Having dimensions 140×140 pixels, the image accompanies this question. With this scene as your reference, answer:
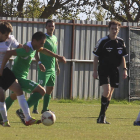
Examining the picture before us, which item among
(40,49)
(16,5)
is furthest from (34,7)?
(40,49)

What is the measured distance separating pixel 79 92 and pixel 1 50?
27.4 ft

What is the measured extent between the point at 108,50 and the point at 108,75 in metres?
0.47

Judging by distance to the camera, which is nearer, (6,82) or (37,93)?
(6,82)

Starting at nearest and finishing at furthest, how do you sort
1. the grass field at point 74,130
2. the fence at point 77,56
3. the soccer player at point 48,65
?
the grass field at point 74,130 → the soccer player at point 48,65 → the fence at point 77,56

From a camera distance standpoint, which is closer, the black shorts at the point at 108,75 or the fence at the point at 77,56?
the black shorts at the point at 108,75

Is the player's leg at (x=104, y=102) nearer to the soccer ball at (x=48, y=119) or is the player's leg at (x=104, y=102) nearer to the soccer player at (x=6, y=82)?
the soccer ball at (x=48, y=119)

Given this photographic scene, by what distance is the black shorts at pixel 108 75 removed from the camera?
902 cm

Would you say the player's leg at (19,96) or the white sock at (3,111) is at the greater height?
the player's leg at (19,96)

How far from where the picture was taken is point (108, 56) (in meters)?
9.02

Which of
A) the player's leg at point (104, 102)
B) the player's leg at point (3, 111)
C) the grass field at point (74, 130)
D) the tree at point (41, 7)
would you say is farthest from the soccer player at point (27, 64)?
the tree at point (41, 7)

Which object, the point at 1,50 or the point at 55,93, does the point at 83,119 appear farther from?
the point at 55,93

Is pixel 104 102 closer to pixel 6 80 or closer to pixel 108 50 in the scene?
pixel 108 50

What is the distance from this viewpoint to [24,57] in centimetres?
783

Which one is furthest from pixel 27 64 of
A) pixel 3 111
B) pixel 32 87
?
pixel 3 111
